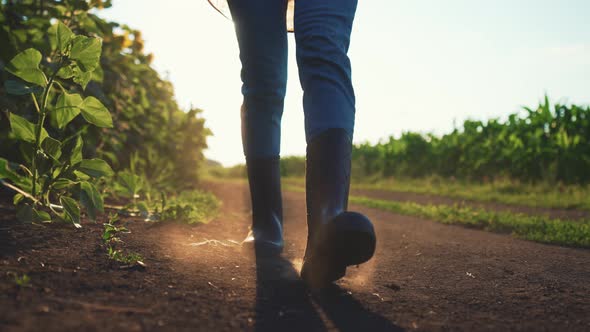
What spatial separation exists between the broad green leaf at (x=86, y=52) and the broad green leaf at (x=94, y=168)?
10.6 inches

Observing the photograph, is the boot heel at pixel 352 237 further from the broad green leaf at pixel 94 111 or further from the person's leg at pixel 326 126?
the broad green leaf at pixel 94 111

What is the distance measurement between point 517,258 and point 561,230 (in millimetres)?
1306

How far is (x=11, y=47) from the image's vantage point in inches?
75.0

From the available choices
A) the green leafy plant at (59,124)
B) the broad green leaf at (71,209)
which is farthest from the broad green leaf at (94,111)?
the broad green leaf at (71,209)

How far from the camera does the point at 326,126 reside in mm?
1351

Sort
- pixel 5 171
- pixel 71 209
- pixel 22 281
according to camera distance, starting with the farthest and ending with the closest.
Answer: pixel 71 209
pixel 5 171
pixel 22 281

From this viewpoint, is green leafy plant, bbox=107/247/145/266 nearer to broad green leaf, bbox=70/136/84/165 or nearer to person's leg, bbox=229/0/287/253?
broad green leaf, bbox=70/136/84/165

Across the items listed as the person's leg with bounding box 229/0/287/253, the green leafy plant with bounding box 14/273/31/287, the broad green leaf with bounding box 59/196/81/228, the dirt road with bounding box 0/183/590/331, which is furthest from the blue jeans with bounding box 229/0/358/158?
the green leafy plant with bounding box 14/273/31/287

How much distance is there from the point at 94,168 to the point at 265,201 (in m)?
0.65

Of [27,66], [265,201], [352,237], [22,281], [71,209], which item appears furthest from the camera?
[265,201]

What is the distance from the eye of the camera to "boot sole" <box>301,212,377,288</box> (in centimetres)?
109

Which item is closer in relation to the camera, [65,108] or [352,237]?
[352,237]

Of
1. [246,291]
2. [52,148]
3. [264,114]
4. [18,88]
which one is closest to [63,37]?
[18,88]

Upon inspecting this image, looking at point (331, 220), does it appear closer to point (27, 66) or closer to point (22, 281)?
point (22, 281)
